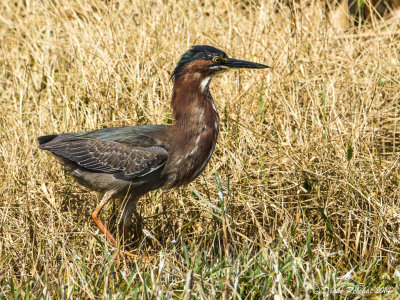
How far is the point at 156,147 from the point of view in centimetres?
499

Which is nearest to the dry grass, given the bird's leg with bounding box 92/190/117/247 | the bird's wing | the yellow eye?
the bird's leg with bounding box 92/190/117/247

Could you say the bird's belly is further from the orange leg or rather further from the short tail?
the short tail

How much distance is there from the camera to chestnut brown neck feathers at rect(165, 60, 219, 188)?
5.01 metres

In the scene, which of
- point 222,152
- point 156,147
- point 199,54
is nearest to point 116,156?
point 156,147

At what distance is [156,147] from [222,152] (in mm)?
1046

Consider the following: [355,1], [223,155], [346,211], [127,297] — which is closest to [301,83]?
[223,155]

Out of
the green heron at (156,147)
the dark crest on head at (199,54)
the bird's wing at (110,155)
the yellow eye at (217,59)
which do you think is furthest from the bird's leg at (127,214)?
the yellow eye at (217,59)

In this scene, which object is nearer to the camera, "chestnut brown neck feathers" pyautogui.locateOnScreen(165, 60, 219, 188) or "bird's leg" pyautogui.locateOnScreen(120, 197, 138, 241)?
"chestnut brown neck feathers" pyautogui.locateOnScreen(165, 60, 219, 188)

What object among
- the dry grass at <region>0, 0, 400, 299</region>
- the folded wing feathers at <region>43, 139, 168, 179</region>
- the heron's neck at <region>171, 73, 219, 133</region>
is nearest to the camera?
the dry grass at <region>0, 0, 400, 299</region>

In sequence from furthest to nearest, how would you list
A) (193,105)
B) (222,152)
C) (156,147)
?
(222,152) → (193,105) → (156,147)

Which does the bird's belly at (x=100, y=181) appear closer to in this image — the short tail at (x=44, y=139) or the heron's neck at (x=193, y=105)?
the short tail at (x=44, y=139)

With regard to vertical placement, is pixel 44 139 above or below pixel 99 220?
above

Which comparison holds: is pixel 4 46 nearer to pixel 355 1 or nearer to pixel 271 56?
pixel 271 56

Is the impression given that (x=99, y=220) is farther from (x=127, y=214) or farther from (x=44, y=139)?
(x=44, y=139)
